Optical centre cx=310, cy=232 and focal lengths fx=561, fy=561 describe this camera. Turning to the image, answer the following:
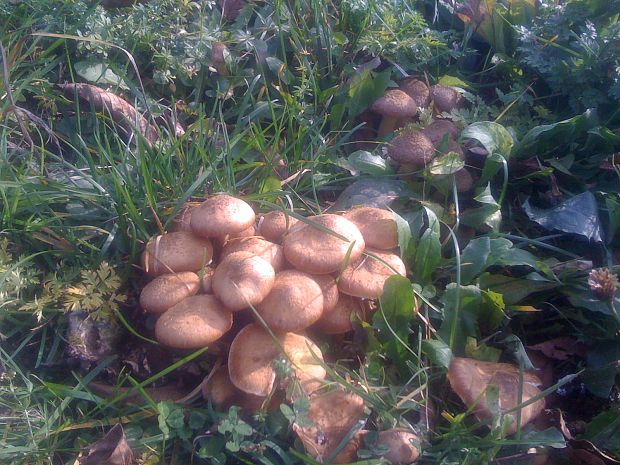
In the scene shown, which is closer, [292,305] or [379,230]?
[292,305]

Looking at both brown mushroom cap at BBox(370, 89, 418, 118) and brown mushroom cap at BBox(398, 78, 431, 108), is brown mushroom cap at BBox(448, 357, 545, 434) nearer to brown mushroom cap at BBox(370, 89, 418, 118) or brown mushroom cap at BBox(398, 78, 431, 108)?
brown mushroom cap at BBox(370, 89, 418, 118)

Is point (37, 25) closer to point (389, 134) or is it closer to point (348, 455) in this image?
point (389, 134)

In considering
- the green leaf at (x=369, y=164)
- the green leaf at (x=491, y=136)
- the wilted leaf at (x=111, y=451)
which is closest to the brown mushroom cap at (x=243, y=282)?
the wilted leaf at (x=111, y=451)

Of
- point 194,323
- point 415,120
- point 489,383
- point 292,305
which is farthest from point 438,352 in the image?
point 415,120

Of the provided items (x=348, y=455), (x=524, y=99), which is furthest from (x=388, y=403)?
(x=524, y=99)

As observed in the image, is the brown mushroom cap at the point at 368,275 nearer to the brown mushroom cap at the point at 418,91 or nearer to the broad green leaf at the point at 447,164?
the broad green leaf at the point at 447,164

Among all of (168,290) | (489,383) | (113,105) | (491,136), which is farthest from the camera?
(113,105)

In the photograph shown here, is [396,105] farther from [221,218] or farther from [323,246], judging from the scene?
[221,218]

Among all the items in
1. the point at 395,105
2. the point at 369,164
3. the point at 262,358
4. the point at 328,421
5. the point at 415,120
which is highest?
the point at 395,105
